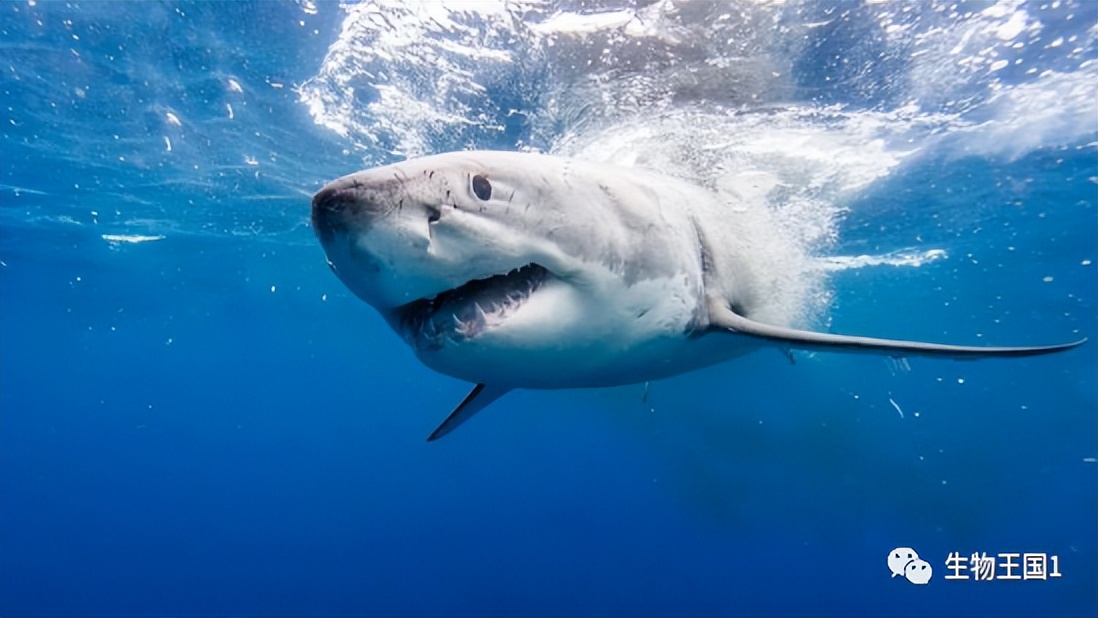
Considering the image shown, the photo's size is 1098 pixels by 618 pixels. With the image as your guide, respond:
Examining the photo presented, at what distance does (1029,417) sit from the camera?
4541 cm

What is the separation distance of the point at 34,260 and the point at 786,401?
1085 inches

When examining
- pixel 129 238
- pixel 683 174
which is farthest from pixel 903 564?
pixel 129 238

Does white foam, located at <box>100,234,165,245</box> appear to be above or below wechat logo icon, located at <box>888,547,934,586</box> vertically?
above

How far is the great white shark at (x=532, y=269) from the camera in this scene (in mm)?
2004

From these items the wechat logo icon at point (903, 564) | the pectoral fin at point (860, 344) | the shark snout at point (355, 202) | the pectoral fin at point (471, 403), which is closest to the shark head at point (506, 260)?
the shark snout at point (355, 202)

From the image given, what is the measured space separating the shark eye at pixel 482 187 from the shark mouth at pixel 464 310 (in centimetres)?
30

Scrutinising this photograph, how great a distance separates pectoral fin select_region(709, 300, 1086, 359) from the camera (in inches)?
114

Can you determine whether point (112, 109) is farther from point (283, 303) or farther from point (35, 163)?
point (283, 303)

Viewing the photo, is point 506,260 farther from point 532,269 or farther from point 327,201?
point 327,201

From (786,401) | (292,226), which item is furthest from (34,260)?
(786,401)

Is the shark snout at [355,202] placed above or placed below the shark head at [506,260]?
above

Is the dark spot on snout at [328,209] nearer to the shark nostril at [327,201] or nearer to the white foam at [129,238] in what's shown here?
the shark nostril at [327,201]

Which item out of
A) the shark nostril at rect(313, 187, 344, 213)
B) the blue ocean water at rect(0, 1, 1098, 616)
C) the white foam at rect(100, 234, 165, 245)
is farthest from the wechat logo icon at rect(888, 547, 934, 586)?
the white foam at rect(100, 234, 165, 245)

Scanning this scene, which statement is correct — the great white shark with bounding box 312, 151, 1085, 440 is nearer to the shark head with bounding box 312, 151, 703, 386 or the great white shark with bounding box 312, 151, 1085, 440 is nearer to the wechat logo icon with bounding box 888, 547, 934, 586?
the shark head with bounding box 312, 151, 703, 386
